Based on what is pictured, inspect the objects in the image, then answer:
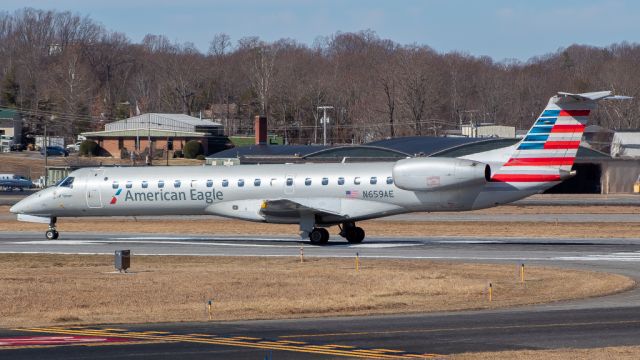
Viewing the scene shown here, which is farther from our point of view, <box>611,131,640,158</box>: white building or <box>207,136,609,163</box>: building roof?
<box>611,131,640,158</box>: white building

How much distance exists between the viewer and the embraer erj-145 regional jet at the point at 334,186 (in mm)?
40219

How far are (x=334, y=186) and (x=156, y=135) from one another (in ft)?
266

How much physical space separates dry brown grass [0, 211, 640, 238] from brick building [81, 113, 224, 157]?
194ft

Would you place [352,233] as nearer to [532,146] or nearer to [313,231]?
[313,231]

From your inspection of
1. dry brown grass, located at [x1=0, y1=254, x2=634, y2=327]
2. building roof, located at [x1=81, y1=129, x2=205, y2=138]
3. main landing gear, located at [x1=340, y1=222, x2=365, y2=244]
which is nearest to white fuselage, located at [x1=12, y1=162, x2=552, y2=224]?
main landing gear, located at [x1=340, y1=222, x2=365, y2=244]

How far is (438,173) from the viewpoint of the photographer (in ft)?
134

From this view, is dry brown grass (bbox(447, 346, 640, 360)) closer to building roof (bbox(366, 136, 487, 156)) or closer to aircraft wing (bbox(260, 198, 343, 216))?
aircraft wing (bbox(260, 198, 343, 216))

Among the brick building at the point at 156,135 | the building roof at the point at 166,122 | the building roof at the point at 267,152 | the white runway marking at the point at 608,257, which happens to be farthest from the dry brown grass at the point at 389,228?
the building roof at the point at 166,122

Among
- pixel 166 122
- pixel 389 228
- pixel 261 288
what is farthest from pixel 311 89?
pixel 261 288

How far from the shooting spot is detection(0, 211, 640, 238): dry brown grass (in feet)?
164

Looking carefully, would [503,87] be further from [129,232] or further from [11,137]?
[129,232]

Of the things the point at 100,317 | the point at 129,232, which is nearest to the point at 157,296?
the point at 100,317

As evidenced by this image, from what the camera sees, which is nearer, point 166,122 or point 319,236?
point 319,236

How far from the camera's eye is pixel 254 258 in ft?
127
